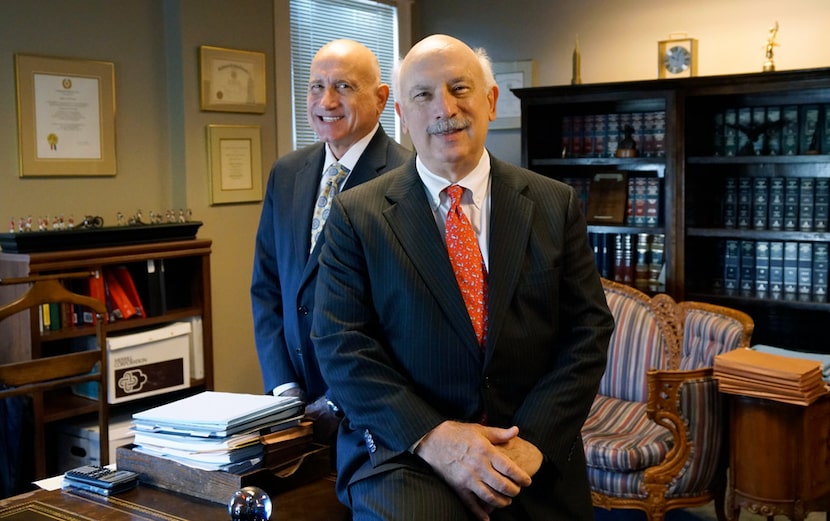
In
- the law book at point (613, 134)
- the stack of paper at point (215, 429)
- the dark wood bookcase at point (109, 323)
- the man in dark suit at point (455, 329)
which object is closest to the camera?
the man in dark suit at point (455, 329)

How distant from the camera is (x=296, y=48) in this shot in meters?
5.12

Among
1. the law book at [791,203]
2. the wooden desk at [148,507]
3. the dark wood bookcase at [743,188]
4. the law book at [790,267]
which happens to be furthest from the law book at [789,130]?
the wooden desk at [148,507]

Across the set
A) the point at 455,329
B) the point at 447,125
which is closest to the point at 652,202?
the point at 447,125

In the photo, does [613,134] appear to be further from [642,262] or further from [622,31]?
[642,262]

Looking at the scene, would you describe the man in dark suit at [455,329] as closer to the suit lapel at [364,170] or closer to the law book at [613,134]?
the suit lapel at [364,170]

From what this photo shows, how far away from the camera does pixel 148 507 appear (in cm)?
173

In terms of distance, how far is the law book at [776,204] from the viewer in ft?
14.5

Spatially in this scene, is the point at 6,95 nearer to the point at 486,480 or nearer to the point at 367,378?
the point at 367,378

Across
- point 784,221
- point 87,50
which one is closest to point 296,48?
point 87,50

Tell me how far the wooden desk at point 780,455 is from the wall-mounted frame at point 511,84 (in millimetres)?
2827

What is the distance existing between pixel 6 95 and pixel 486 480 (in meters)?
3.11

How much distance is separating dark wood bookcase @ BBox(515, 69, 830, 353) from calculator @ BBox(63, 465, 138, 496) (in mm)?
3295

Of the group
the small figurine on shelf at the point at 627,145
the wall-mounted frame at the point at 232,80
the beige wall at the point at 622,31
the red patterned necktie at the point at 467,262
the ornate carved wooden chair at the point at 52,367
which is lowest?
the ornate carved wooden chair at the point at 52,367

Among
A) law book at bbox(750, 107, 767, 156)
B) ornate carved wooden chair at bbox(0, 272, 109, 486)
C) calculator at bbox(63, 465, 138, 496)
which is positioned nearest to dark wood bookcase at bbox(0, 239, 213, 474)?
ornate carved wooden chair at bbox(0, 272, 109, 486)
